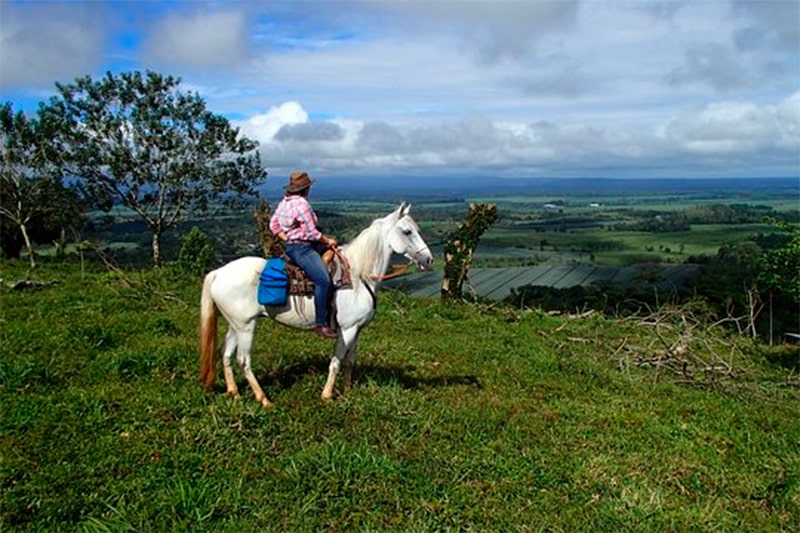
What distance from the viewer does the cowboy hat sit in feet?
22.9

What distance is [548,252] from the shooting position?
146 ft

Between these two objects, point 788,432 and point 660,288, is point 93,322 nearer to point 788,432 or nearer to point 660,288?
point 788,432

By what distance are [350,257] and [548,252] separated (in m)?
38.8

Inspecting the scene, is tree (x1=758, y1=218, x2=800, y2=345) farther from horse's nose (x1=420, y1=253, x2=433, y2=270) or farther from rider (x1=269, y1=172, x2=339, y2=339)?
rider (x1=269, y1=172, x2=339, y2=339)

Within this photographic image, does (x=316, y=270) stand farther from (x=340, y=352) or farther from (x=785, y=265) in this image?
(x=785, y=265)

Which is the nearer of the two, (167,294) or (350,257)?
(350,257)

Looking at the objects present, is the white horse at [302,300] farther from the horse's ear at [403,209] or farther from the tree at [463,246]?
the tree at [463,246]

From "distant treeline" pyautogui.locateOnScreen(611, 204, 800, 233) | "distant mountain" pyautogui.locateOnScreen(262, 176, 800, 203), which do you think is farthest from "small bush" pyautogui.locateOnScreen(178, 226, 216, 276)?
"distant treeline" pyautogui.locateOnScreen(611, 204, 800, 233)

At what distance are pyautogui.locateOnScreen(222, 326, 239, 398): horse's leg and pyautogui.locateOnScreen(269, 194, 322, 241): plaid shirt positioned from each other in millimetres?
1454

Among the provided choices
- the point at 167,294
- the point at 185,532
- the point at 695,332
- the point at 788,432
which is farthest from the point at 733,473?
the point at 167,294

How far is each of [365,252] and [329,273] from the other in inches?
22.3

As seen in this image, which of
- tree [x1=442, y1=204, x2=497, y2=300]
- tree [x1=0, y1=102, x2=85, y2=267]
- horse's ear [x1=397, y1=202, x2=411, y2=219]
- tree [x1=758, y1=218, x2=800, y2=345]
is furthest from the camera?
tree [x1=0, y1=102, x2=85, y2=267]

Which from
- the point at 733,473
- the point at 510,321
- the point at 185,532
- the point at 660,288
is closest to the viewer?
the point at 185,532

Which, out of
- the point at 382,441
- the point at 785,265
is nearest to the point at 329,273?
the point at 382,441
